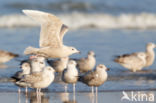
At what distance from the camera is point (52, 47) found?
→ 44.5ft

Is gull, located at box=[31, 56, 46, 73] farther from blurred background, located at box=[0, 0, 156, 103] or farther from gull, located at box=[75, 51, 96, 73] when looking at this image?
gull, located at box=[75, 51, 96, 73]

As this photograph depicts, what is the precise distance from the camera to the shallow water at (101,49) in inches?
468

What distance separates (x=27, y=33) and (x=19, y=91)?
10.6m

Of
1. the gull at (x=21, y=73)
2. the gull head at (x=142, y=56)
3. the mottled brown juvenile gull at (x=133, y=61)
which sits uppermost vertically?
the gull head at (x=142, y=56)

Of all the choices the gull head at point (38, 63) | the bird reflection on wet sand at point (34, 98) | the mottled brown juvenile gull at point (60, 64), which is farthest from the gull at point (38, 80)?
the mottled brown juvenile gull at point (60, 64)

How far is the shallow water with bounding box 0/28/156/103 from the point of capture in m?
11.9

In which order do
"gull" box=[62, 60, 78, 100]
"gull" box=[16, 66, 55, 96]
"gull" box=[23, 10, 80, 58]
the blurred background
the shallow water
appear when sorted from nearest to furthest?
"gull" box=[16, 66, 55, 96] → "gull" box=[62, 60, 78, 100] → the shallow water → "gull" box=[23, 10, 80, 58] → the blurred background

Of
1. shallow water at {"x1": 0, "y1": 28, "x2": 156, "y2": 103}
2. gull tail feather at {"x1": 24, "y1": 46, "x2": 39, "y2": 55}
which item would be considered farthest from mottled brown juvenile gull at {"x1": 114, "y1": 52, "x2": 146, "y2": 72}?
gull tail feather at {"x1": 24, "y1": 46, "x2": 39, "y2": 55}

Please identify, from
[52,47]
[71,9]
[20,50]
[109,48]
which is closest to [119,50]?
[109,48]

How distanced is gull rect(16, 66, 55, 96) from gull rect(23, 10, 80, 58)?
6.17 ft

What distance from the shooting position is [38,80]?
35.9ft

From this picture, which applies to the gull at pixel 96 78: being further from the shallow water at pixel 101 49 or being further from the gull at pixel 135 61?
the gull at pixel 135 61

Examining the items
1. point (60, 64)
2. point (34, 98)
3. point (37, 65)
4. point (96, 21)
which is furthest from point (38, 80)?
point (96, 21)

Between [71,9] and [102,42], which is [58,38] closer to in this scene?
[102,42]
